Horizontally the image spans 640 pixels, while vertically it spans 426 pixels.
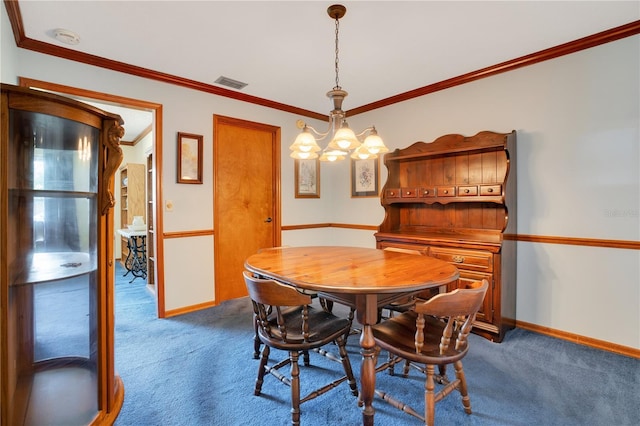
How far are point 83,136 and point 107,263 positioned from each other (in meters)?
0.62

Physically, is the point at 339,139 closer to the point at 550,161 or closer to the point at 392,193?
the point at 392,193

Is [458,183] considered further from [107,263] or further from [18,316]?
[18,316]

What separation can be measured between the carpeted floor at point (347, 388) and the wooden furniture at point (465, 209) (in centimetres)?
44

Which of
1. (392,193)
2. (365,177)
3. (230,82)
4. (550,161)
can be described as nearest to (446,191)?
(392,193)

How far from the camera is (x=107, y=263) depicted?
154cm

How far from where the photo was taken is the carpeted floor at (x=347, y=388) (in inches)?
65.6

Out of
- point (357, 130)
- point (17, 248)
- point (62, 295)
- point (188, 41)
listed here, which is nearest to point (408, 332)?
point (62, 295)

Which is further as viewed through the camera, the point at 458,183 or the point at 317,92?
the point at 317,92

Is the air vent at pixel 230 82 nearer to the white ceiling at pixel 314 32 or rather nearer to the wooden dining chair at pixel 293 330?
the white ceiling at pixel 314 32

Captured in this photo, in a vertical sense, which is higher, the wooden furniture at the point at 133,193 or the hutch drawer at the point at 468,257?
the wooden furniture at the point at 133,193

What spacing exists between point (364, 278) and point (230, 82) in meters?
2.65

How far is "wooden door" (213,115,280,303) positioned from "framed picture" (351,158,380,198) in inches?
42.4

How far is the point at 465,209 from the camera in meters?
3.16

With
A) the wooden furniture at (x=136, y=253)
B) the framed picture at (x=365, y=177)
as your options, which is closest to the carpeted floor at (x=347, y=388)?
the framed picture at (x=365, y=177)
